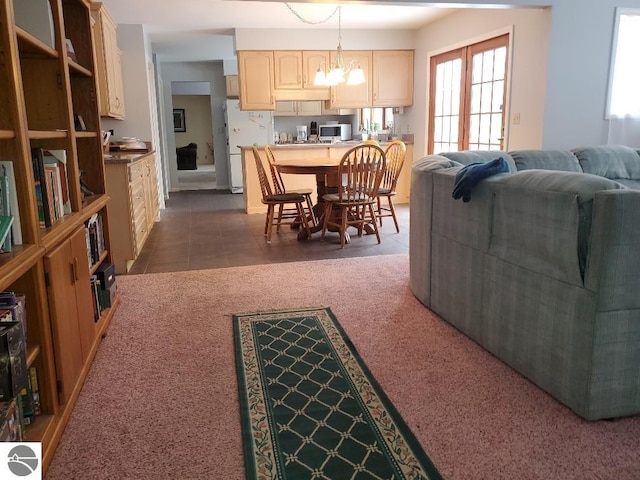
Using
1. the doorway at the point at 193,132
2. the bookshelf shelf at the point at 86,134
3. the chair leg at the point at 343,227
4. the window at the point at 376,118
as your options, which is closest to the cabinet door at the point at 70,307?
the bookshelf shelf at the point at 86,134

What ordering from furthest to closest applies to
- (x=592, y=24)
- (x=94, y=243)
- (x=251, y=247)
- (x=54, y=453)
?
(x=251, y=247) → (x=592, y=24) → (x=94, y=243) → (x=54, y=453)

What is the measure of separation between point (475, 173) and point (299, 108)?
7.05 meters

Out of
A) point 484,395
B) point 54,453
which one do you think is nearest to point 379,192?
point 484,395

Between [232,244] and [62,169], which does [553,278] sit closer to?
[62,169]

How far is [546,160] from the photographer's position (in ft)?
11.3

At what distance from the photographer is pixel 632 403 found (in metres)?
1.85

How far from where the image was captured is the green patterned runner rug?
5.27 feet

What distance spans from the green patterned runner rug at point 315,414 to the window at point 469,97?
3.70 metres

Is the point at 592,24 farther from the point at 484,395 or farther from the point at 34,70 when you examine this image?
the point at 34,70

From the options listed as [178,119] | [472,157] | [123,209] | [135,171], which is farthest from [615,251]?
[178,119]

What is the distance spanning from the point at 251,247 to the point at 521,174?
3006 millimetres

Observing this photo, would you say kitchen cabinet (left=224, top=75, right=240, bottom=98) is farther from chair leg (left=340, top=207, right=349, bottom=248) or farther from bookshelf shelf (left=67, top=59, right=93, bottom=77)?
bookshelf shelf (left=67, top=59, right=93, bottom=77)

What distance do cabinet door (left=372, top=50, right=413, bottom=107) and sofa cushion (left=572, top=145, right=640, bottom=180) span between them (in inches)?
149

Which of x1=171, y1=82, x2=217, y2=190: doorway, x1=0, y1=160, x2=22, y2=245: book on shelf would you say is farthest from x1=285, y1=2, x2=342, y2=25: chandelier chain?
x1=171, y1=82, x2=217, y2=190: doorway
